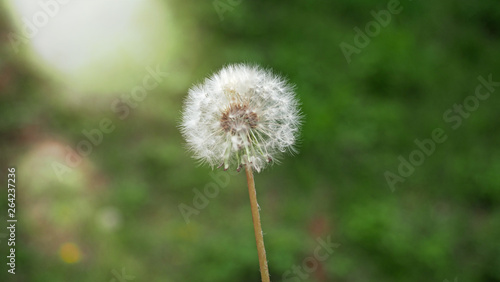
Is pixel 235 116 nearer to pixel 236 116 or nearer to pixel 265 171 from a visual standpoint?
pixel 236 116

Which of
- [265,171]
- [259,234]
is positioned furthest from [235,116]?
[265,171]

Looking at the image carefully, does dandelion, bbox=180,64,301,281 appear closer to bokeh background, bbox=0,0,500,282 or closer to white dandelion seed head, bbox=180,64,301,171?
white dandelion seed head, bbox=180,64,301,171

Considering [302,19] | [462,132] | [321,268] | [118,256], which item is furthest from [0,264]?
[462,132]

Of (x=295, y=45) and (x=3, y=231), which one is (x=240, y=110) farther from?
(x=295, y=45)

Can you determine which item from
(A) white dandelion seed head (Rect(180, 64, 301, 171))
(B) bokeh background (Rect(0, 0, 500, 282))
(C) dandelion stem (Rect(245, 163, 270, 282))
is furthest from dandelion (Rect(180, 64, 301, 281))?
(B) bokeh background (Rect(0, 0, 500, 282))

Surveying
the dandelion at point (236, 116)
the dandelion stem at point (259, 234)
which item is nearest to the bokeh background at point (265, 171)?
the dandelion at point (236, 116)
